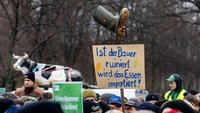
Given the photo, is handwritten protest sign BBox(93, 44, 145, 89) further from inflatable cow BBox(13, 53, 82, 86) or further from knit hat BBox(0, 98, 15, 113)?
inflatable cow BBox(13, 53, 82, 86)

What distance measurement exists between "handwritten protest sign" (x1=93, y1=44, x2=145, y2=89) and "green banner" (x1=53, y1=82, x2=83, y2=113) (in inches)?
54.8

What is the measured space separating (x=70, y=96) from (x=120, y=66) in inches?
61.1

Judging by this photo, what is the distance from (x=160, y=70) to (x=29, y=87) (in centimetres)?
3420

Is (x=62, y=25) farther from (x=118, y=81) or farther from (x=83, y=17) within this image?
(x=118, y=81)

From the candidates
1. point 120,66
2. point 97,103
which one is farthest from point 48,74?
point 97,103

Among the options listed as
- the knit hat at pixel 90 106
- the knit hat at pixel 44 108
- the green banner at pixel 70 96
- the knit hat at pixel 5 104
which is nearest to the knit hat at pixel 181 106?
the knit hat at pixel 44 108

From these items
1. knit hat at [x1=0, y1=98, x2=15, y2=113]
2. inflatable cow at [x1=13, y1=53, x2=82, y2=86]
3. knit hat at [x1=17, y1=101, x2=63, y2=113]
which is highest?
knit hat at [x1=17, y1=101, x2=63, y2=113]

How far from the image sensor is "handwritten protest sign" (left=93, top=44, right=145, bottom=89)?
857 cm

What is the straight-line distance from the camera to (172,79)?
1024cm

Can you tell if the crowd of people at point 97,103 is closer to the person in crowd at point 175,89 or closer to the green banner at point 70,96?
the person in crowd at point 175,89

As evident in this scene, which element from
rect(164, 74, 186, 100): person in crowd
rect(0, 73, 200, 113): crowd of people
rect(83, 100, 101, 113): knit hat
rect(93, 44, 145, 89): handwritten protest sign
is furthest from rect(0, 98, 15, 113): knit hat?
rect(164, 74, 186, 100): person in crowd

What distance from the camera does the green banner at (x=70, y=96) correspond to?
7.10 meters

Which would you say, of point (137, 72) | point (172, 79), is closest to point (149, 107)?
point (137, 72)

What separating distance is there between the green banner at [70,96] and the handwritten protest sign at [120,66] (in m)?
1.39
